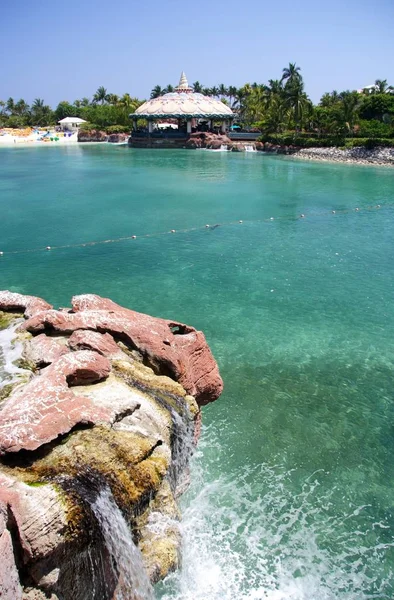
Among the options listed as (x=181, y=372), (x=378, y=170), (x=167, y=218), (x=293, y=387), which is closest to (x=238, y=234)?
(x=167, y=218)

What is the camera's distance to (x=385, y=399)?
1416 centimetres

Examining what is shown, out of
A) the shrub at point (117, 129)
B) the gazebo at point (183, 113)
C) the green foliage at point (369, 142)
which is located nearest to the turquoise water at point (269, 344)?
the green foliage at point (369, 142)

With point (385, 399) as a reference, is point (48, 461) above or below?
above

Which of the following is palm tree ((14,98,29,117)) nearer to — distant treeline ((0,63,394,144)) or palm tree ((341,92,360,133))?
distant treeline ((0,63,394,144))

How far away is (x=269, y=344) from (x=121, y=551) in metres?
10.8

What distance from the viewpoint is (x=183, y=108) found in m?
98.2

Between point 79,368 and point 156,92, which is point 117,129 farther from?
point 79,368

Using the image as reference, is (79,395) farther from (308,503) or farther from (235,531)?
(308,503)

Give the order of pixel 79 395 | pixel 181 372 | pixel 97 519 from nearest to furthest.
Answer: pixel 97 519
pixel 79 395
pixel 181 372

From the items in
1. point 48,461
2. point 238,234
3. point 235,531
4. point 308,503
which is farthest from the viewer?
point 238,234

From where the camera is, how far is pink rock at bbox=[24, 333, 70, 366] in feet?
33.8

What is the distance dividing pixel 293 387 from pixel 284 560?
6.05 meters

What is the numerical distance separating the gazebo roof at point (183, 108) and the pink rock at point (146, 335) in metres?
92.2

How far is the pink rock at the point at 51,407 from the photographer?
751 cm
